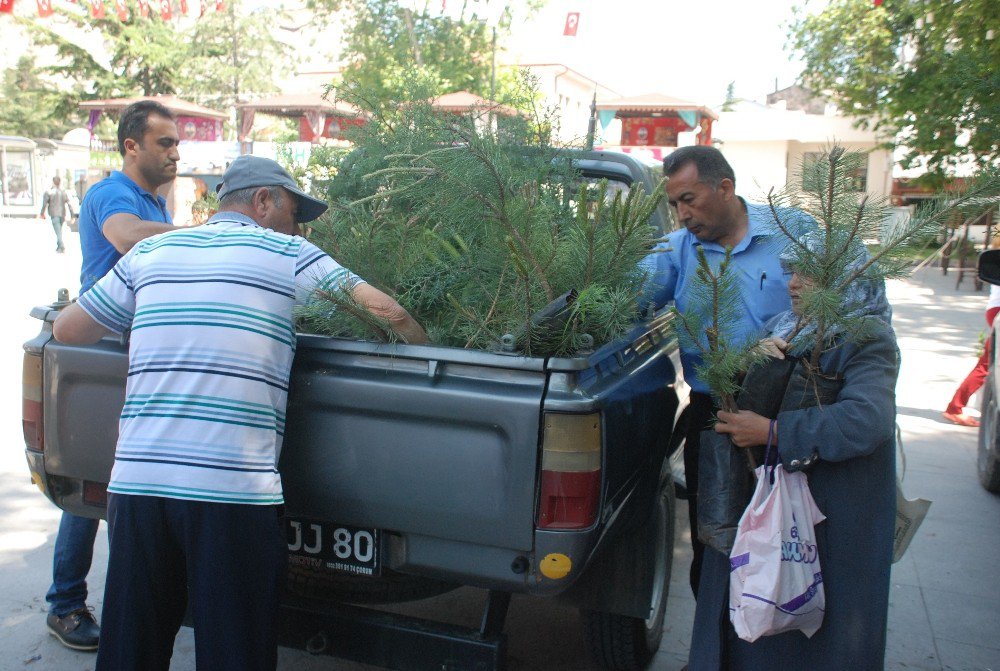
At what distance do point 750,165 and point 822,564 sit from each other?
130ft

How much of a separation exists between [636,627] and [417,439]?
1404 millimetres

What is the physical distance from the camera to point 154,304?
2.38 metres

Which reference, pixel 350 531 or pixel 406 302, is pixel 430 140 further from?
pixel 350 531

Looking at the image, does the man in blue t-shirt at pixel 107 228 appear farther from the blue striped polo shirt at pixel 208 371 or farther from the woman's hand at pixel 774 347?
the woman's hand at pixel 774 347

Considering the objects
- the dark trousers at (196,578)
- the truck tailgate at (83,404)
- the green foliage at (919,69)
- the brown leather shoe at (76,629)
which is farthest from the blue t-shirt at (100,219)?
the green foliage at (919,69)

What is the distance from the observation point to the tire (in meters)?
5.64

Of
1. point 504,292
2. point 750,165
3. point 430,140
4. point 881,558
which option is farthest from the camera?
point 750,165

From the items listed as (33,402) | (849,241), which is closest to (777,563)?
(849,241)

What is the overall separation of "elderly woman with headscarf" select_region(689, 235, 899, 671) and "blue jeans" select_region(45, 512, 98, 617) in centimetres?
251

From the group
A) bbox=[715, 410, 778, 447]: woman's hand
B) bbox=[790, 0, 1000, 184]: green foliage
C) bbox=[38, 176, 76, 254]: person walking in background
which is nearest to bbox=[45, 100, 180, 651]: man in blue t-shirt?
bbox=[715, 410, 778, 447]: woman's hand

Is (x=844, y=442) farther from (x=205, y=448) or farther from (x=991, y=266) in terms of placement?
(x=991, y=266)

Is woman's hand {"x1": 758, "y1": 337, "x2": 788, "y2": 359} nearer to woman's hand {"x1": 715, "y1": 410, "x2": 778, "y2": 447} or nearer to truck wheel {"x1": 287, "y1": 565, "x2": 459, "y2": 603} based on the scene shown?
woman's hand {"x1": 715, "y1": 410, "x2": 778, "y2": 447}

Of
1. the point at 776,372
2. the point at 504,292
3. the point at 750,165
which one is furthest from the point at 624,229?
the point at 750,165

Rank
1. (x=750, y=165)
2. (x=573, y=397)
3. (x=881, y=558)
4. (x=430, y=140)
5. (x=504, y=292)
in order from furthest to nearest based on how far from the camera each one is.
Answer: (x=750, y=165) < (x=430, y=140) < (x=504, y=292) < (x=881, y=558) < (x=573, y=397)
